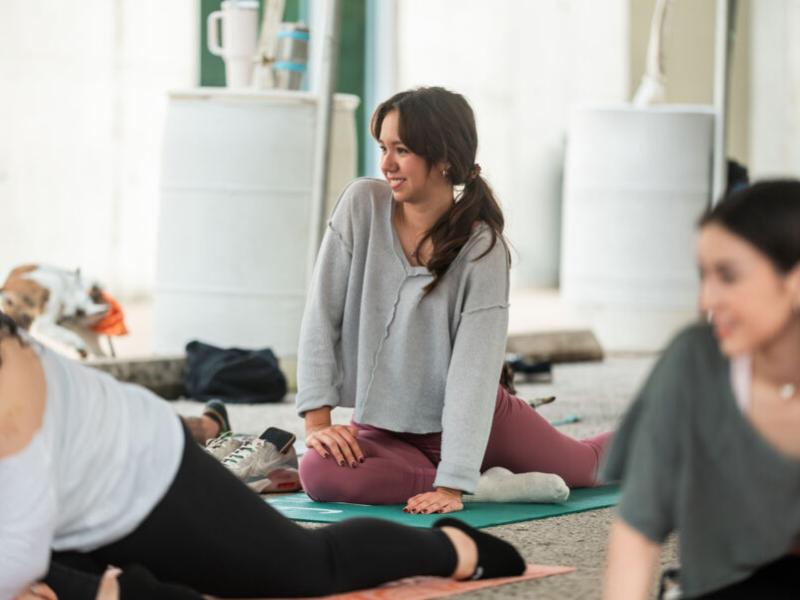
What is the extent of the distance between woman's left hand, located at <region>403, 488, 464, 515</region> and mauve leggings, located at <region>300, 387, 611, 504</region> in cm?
11

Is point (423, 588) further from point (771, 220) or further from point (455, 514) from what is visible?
point (771, 220)

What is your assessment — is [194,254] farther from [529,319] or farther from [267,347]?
[529,319]

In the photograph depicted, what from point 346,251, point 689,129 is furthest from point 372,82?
point 346,251

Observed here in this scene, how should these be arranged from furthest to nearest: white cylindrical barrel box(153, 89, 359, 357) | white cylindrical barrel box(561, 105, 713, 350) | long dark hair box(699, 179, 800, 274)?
white cylindrical barrel box(561, 105, 713, 350) → white cylindrical barrel box(153, 89, 359, 357) → long dark hair box(699, 179, 800, 274)

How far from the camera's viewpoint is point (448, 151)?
8.38 feet

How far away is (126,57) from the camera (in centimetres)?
693

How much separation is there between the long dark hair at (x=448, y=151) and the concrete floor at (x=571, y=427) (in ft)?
1.62

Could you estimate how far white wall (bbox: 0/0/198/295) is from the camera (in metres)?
6.48

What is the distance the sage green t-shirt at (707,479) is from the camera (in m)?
1.40

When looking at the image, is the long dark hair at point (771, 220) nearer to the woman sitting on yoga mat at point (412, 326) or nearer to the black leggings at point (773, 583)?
the black leggings at point (773, 583)

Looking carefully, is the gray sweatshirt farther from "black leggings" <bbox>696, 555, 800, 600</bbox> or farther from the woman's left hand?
"black leggings" <bbox>696, 555, 800, 600</bbox>

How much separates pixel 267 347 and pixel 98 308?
0.57 meters

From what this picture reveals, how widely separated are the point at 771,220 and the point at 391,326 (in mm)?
1315


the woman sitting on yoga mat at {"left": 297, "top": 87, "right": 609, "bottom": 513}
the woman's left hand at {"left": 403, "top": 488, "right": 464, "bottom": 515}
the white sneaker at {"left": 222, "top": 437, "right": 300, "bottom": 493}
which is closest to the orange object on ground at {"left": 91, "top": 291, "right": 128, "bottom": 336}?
the white sneaker at {"left": 222, "top": 437, "right": 300, "bottom": 493}
